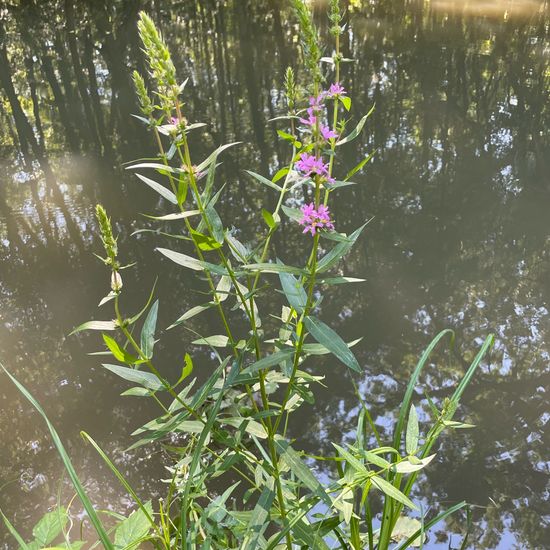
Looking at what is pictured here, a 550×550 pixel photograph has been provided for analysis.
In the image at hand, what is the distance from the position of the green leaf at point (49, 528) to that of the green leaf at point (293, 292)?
0.82m

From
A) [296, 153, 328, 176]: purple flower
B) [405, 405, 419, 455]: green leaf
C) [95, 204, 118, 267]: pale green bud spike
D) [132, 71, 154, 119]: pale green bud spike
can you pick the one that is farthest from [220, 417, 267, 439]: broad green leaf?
[132, 71, 154, 119]: pale green bud spike

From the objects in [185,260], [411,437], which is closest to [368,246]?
[411,437]

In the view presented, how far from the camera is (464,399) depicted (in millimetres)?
2910

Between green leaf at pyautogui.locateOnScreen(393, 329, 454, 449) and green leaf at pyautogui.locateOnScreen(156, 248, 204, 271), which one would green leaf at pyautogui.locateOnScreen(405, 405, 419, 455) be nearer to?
green leaf at pyautogui.locateOnScreen(393, 329, 454, 449)

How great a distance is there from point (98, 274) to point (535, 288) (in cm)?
304

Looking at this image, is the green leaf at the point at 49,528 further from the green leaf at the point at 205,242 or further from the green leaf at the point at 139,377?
the green leaf at the point at 205,242

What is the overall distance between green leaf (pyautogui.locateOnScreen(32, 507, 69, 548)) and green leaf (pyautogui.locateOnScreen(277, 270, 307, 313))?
0.82 meters

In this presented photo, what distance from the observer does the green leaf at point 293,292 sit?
1.18 m

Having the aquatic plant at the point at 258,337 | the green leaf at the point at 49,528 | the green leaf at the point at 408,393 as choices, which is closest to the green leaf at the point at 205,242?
the aquatic plant at the point at 258,337

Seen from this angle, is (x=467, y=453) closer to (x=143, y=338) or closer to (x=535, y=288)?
(x=535, y=288)

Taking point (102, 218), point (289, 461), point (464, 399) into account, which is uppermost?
point (102, 218)

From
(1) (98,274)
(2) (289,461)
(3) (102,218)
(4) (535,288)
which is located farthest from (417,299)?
(3) (102,218)

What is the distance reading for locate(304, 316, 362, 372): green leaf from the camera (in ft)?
3.43

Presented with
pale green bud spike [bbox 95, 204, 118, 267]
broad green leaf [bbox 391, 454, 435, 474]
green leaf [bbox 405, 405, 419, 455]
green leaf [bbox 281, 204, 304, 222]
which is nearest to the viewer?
pale green bud spike [bbox 95, 204, 118, 267]
